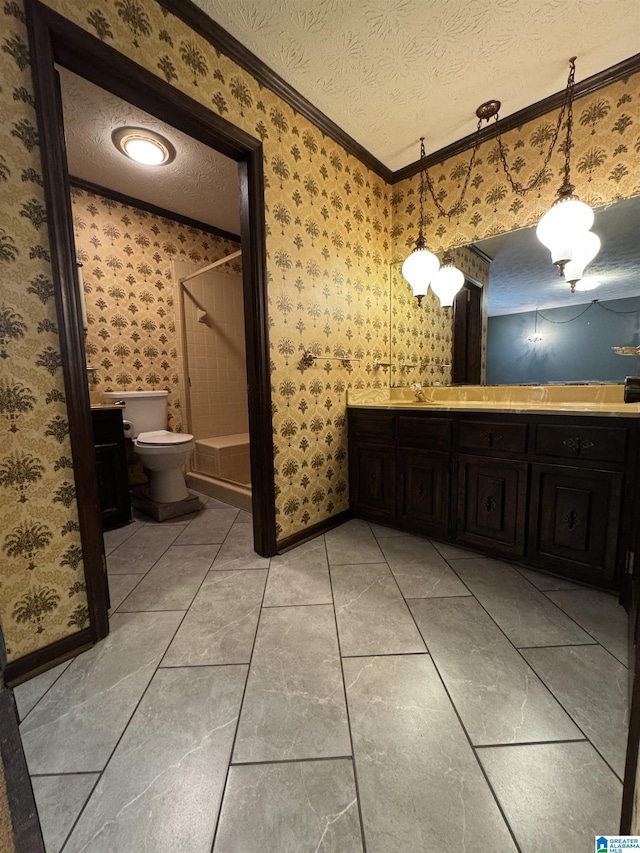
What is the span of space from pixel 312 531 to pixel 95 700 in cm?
123

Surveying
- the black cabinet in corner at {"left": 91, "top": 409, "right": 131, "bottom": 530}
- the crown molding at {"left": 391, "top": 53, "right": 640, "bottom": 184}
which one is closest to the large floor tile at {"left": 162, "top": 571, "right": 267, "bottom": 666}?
the black cabinet in corner at {"left": 91, "top": 409, "right": 131, "bottom": 530}

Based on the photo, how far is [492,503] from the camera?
168 cm

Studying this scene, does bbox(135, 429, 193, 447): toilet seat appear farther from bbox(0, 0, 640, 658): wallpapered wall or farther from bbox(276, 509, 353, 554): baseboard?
bbox(276, 509, 353, 554): baseboard

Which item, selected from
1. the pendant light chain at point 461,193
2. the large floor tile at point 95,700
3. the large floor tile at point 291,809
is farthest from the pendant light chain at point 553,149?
the large floor tile at point 95,700

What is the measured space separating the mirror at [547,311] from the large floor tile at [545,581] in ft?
3.42

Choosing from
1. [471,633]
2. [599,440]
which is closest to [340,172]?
[599,440]

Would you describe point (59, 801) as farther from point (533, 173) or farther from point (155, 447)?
point (533, 173)

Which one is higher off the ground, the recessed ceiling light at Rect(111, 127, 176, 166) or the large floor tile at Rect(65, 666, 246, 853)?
the recessed ceiling light at Rect(111, 127, 176, 166)

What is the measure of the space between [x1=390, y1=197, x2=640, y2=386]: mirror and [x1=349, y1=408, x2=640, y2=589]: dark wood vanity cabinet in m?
0.57

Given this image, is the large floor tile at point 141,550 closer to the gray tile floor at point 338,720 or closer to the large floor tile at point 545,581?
the gray tile floor at point 338,720

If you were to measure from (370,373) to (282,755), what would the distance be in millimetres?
2062

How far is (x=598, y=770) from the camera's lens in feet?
2.55

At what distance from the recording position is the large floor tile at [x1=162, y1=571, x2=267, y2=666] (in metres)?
1.14

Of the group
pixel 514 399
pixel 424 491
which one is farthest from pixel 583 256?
pixel 424 491
